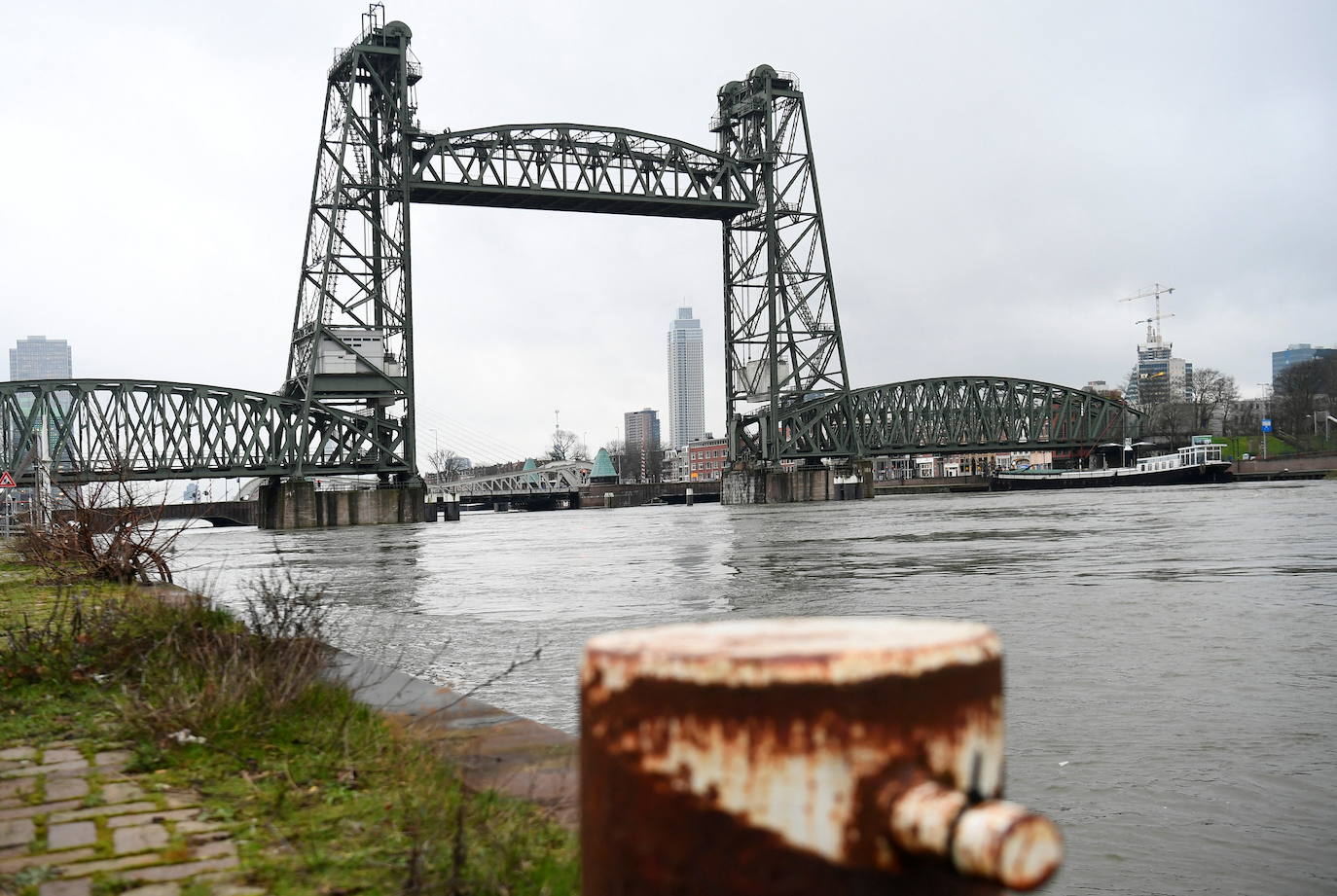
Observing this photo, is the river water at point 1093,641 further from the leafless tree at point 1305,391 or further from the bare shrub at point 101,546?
the leafless tree at point 1305,391

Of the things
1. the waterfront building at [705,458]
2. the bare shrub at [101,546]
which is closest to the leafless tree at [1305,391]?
the waterfront building at [705,458]

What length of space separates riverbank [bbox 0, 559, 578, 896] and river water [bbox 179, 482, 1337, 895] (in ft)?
5.72

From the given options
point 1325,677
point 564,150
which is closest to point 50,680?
point 1325,677

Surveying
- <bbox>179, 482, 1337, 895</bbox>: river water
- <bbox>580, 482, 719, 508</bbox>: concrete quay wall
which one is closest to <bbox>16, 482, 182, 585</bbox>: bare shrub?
<bbox>179, 482, 1337, 895</bbox>: river water

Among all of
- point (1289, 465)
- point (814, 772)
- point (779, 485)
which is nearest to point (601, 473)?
point (779, 485)

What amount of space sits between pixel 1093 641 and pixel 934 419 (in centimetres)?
8778

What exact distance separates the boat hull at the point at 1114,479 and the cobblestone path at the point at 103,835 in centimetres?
9451

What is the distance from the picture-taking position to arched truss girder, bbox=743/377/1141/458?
Result: 83.2 metres

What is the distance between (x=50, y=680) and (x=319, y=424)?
64.8m

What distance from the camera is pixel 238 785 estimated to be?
3898mm

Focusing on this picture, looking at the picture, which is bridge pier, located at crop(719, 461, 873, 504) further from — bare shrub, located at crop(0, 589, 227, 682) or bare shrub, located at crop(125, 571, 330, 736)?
bare shrub, located at crop(125, 571, 330, 736)

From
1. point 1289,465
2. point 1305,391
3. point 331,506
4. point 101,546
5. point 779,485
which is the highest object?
point 1305,391

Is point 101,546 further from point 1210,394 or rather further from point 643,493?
point 1210,394

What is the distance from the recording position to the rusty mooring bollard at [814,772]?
1.40 meters
